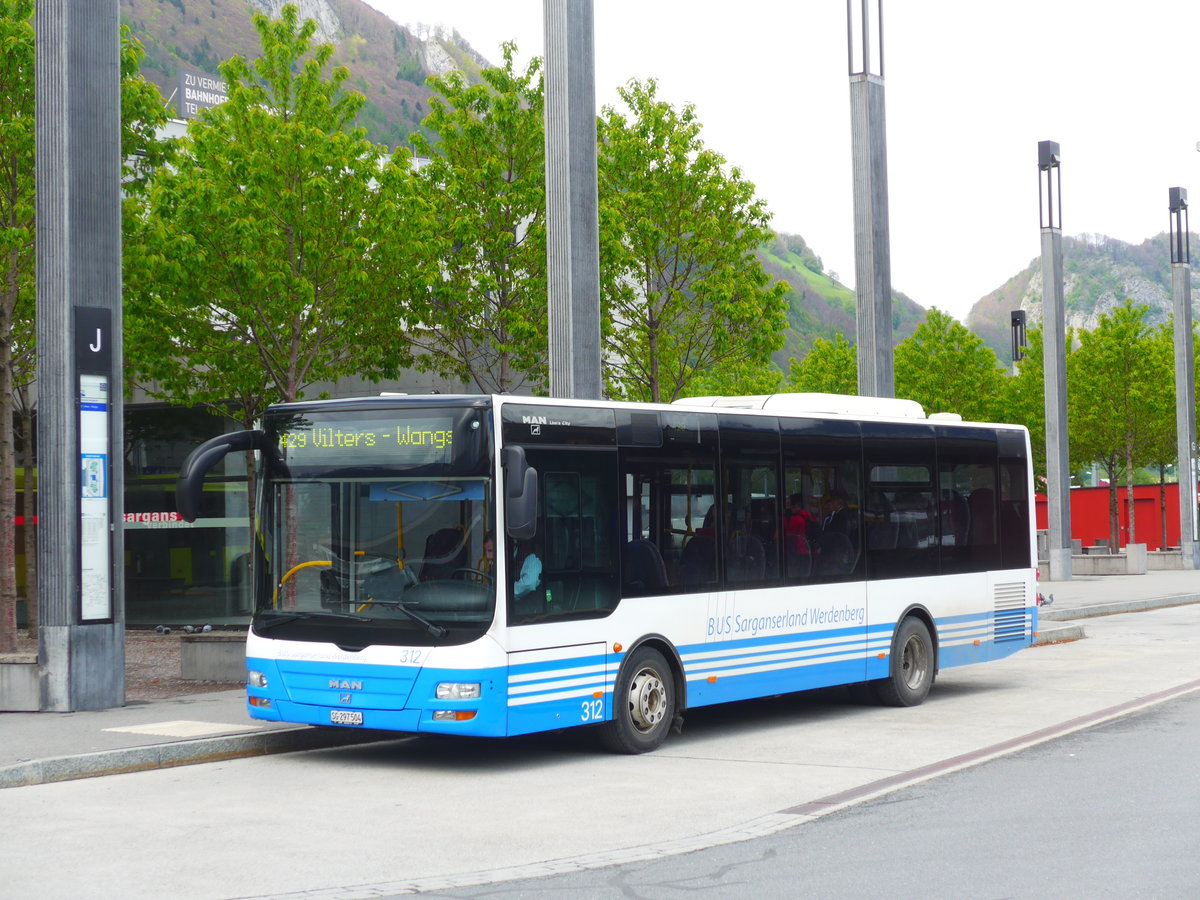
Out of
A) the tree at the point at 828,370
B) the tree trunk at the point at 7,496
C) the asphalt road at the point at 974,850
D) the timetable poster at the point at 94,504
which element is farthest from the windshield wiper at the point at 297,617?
the tree at the point at 828,370

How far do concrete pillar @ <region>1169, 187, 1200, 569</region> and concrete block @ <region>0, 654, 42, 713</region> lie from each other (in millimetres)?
38736

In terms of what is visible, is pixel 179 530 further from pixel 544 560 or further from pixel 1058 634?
pixel 544 560

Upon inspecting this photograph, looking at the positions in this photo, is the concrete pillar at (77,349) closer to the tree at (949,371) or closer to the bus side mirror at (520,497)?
the bus side mirror at (520,497)

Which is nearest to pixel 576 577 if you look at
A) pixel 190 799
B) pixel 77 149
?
pixel 190 799

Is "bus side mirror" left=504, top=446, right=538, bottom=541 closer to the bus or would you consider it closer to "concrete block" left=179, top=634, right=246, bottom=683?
the bus

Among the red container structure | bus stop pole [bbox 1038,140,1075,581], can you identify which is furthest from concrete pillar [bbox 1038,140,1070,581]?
the red container structure

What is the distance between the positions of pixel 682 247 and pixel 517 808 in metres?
18.5

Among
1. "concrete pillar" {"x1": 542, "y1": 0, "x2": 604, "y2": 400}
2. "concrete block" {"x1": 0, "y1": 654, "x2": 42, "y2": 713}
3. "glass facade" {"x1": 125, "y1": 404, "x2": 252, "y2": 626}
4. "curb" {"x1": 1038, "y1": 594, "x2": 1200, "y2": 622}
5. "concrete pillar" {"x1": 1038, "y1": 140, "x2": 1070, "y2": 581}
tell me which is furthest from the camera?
"concrete pillar" {"x1": 1038, "y1": 140, "x2": 1070, "y2": 581}

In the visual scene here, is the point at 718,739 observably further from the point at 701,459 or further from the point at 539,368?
the point at 539,368

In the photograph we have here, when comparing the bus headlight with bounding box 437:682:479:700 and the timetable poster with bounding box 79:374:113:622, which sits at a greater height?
the timetable poster with bounding box 79:374:113:622

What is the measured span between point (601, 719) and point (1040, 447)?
155 feet

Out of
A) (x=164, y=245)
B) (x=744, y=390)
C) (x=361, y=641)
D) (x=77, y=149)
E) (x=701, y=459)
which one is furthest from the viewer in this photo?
(x=744, y=390)

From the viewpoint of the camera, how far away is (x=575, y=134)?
15859 millimetres

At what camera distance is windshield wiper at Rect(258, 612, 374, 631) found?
10875mm
